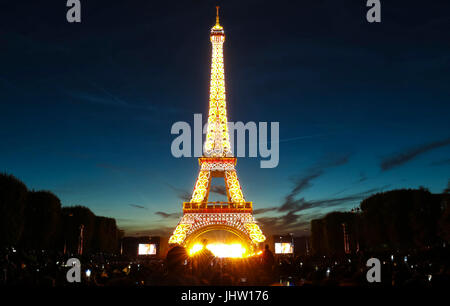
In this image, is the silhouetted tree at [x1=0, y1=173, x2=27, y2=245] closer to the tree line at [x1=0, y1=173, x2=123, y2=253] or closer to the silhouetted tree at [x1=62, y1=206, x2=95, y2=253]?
the tree line at [x1=0, y1=173, x2=123, y2=253]

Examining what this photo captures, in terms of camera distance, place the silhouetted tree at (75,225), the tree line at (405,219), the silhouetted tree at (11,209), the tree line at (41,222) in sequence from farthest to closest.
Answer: the silhouetted tree at (75,225), the tree line at (405,219), the tree line at (41,222), the silhouetted tree at (11,209)

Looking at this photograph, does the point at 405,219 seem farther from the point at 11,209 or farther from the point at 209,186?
the point at 11,209

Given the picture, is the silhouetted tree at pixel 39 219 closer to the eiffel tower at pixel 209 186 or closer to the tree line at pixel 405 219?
the eiffel tower at pixel 209 186

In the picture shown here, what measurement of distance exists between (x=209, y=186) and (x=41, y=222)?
1015 inches

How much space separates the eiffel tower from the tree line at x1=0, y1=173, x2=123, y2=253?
1751 cm

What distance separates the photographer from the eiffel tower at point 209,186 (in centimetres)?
5872

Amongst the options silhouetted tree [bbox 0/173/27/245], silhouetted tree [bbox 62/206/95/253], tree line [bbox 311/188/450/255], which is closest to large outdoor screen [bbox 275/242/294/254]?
tree line [bbox 311/188/450/255]

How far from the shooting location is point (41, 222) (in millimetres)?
51812

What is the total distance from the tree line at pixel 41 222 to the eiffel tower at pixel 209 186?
17510 mm

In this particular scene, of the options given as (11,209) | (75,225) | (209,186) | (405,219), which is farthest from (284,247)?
(11,209)

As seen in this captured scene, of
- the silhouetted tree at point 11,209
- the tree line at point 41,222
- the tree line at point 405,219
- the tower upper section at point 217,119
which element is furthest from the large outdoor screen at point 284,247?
the silhouetted tree at point 11,209

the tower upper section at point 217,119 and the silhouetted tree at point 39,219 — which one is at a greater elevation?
the tower upper section at point 217,119
